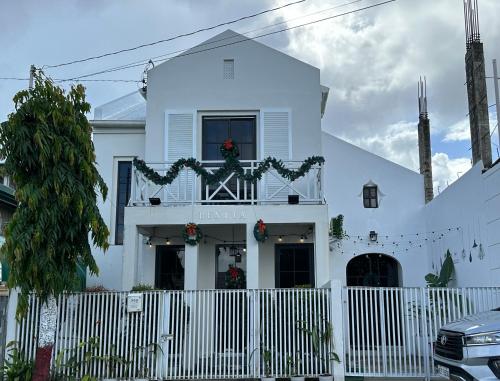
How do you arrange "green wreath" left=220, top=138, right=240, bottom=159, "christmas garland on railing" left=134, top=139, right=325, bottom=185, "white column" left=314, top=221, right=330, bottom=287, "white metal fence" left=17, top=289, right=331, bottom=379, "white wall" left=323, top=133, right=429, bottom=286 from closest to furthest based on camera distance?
"white metal fence" left=17, top=289, right=331, bottom=379 < "white column" left=314, top=221, right=330, bottom=287 < "christmas garland on railing" left=134, top=139, right=325, bottom=185 < "green wreath" left=220, top=138, right=240, bottom=159 < "white wall" left=323, top=133, right=429, bottom=286

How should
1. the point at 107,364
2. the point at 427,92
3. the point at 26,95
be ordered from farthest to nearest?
the point at 427,92
the point at 107,364
the point at 26,95

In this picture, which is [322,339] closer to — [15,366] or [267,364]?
[267,364]

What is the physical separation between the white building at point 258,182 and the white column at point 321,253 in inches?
39.0

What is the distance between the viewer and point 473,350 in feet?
21.9

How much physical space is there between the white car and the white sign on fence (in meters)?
4.89

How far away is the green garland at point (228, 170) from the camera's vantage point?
11727 millimetres

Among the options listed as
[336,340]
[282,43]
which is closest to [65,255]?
[336,340]

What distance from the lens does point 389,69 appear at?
14891 millimetres

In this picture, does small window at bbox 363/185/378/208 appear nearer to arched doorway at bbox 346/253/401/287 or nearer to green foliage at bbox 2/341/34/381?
arched doorway at bbox 346/253/401/287

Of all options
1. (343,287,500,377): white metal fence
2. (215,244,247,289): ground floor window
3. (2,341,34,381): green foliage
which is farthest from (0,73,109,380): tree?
(215,244,247,289): ground floor window

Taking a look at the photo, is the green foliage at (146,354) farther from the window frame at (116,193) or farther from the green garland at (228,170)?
the window frame at (116,193)

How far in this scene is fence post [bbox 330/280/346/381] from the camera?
8977 millimetres

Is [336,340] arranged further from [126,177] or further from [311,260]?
[126,177]

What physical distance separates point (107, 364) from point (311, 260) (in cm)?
603
